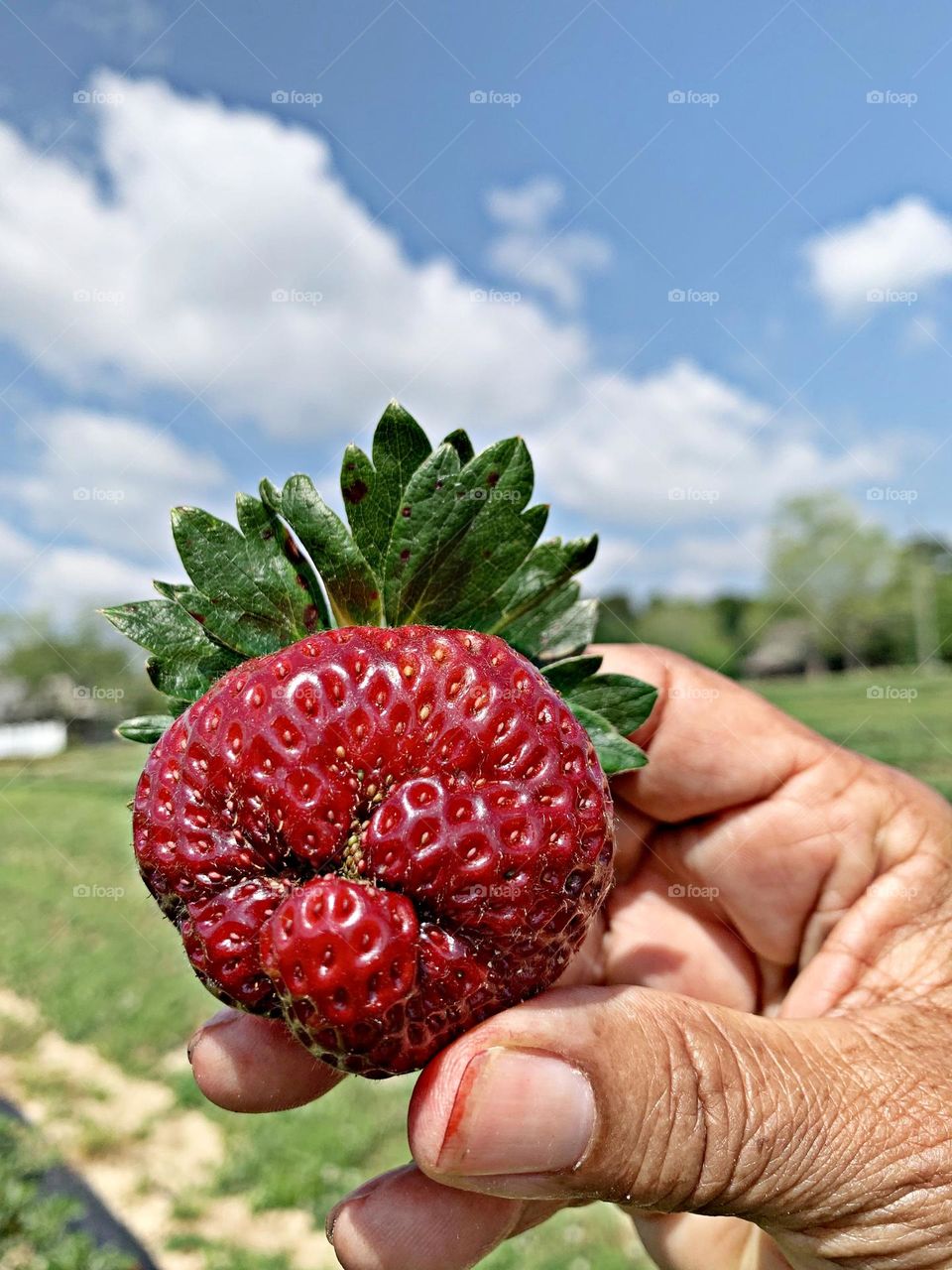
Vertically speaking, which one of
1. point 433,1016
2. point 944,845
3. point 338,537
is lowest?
point 433,1016

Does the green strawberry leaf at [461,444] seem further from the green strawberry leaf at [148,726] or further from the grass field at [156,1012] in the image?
the grass field at [156,1012]

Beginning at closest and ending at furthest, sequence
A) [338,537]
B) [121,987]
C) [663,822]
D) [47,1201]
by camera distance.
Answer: [338,537] < [663,822] < [47,1201] < [121,987]

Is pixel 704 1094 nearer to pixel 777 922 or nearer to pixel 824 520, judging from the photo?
pixel 777 922

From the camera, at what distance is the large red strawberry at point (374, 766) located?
1.36m

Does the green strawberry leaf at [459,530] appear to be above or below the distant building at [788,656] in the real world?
above

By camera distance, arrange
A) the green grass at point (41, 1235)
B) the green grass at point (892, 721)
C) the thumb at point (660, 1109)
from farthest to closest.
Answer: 1. the green grass at point (892, 721)
2. the green grass at point (41, 1235)
3. the thumb at point (660, 1109)

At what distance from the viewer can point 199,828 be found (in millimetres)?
1458

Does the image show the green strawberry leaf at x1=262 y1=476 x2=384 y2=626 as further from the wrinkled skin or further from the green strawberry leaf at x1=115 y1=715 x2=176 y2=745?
the wrinkled skin

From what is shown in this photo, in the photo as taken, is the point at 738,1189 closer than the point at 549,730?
No

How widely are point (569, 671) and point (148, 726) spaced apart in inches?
29.5

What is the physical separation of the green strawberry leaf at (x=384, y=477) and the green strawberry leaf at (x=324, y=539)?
42 mm

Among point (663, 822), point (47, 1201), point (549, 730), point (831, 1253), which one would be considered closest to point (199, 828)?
point (549, 730)

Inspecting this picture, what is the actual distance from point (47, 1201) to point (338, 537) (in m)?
4.31

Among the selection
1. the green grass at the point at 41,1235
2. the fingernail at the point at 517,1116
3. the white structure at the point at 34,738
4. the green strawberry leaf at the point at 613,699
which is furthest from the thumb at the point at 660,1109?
the white structure at the point at 34,738
